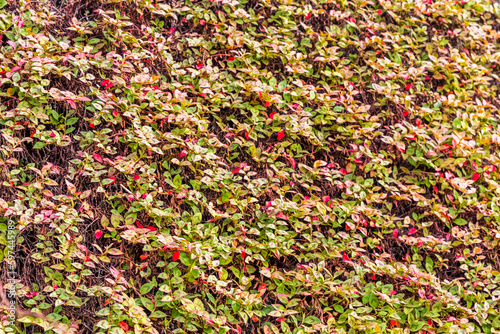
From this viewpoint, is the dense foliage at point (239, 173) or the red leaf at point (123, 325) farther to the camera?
the dense foliage at point (239, 173)

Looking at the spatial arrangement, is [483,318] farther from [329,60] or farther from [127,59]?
[127,59]

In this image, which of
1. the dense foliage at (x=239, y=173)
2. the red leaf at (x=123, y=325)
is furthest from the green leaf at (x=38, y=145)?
the red leaf at (x=123, y=325)

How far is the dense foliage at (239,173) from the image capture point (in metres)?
1.71

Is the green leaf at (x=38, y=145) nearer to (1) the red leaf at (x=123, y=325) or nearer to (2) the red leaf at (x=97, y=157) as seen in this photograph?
(2) the red leaf at (x=97, y=157)

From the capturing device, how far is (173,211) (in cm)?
187

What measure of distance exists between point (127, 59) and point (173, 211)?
33.6 inches

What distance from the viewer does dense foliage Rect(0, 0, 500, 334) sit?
5.63 ft

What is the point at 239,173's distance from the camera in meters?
2.04

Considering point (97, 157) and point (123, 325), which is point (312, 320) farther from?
point (97, 157)

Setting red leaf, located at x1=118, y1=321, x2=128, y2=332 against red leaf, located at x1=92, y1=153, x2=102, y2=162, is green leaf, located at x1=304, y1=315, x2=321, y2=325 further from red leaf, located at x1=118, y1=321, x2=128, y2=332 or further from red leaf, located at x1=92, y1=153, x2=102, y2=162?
red leaf, located at x1=92, y1=153, x2=102, y2=162

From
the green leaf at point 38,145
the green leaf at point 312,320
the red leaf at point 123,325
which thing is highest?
the green leaf at point 38,145

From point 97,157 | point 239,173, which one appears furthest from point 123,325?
point 239,173

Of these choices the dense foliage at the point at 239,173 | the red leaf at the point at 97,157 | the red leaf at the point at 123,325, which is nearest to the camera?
the red leaf at the point at 123,325

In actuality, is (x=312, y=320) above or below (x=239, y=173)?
below
